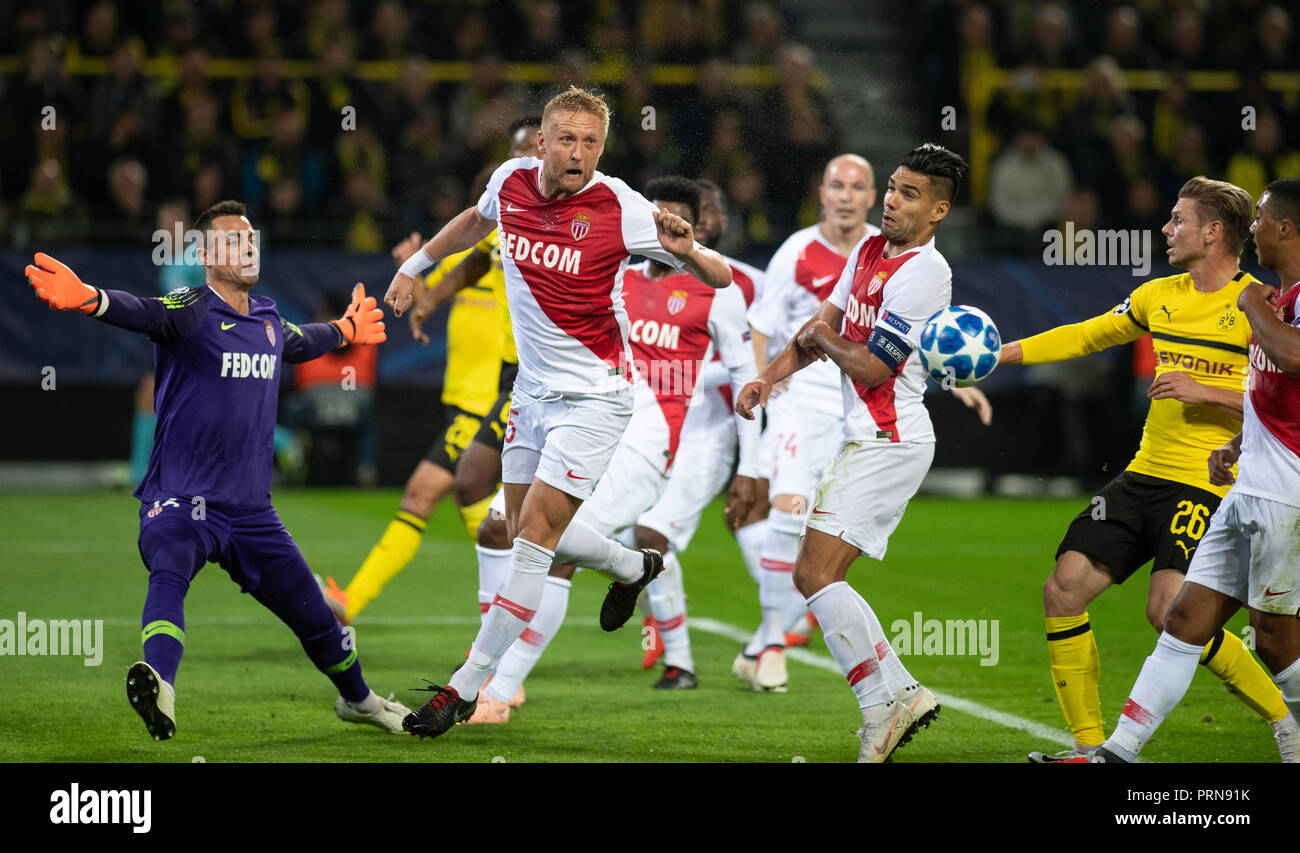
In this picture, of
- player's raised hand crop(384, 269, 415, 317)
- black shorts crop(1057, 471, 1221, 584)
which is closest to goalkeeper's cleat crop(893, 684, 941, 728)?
black shorts crop(1057, 471, 1221, 584)

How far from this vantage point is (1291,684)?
5738mm

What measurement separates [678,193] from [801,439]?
1.78m

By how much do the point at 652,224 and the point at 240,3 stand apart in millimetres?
13845

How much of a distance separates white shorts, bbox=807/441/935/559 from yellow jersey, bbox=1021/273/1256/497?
681 mm

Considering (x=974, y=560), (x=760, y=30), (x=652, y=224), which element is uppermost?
(x=760, y=30)

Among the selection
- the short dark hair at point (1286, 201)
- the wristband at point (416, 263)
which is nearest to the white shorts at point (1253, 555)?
the short dark hair at point (1286, 201)

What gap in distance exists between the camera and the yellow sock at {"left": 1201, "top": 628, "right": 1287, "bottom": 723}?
6.25 m

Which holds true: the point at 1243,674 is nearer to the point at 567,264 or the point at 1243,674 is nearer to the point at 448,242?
the point at 567,264

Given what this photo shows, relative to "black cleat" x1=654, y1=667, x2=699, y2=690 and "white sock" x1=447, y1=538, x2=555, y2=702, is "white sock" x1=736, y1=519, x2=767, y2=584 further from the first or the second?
"white sock" x1=447, y1=538, x2=555, y2=702

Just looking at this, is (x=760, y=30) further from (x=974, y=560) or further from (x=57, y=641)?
(x=57, y=641)

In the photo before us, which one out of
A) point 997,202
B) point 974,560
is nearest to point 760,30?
point 997,202

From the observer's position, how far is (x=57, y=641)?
8719mm

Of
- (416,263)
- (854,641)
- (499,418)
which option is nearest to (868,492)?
(854,641)

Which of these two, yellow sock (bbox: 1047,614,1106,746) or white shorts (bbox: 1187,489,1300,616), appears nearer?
white shorts (bbox: 1187,489,1300,616)
